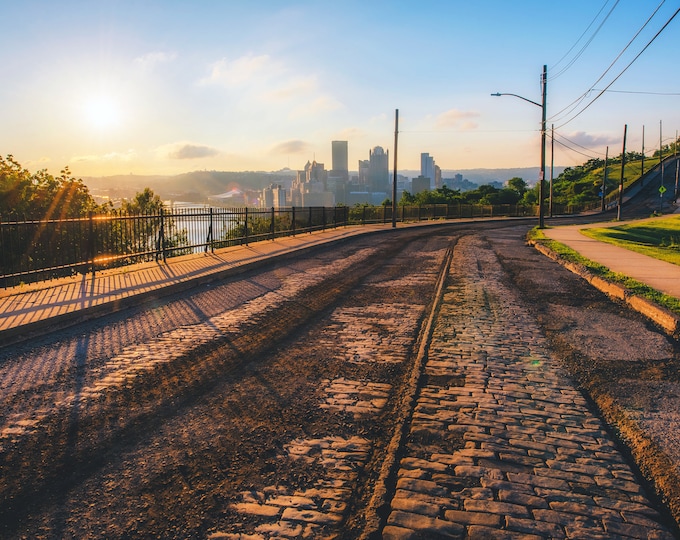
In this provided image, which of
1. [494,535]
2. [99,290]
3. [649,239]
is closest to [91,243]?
[99,290]

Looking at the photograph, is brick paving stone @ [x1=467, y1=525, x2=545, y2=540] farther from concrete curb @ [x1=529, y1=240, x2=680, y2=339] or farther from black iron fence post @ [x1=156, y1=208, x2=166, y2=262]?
black iron fence post @ [x1=156, y1=208, x2=166, y2=262]

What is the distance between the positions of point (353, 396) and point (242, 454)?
152cm

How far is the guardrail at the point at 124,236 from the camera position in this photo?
12188mm

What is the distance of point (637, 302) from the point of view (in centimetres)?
967

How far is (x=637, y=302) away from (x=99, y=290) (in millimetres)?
10471

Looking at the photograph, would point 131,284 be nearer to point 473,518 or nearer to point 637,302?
point 473,518

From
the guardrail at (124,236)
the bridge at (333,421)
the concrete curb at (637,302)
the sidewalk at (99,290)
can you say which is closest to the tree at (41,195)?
the guardrail at (124,236)

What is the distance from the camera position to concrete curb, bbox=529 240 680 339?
26.4 feet

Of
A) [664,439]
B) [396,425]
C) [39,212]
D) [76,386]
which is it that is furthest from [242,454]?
[39,212]

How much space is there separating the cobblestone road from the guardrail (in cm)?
928

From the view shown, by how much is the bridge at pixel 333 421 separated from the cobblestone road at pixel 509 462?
16 mm

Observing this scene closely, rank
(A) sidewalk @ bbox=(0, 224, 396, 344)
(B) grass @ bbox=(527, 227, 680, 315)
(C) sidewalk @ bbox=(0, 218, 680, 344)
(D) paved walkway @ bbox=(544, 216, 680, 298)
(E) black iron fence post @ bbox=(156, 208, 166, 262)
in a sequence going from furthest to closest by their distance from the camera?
1. (E) black iron fence post @ bbox=(156, 208, 166, 262)
2. (D) paved walkway @ bbox=(544, 216, 680, 298)
3. (B) grass @ bbox=(527, 227, 680, 315)
4. (C) sidewalk @ bbox=(0, 218, 680, 344)
5. (A) sidewalk @ bbox=(0, 224, 396, 344)

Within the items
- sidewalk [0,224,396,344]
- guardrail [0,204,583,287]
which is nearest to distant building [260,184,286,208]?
guardrail [0,204,583,287]

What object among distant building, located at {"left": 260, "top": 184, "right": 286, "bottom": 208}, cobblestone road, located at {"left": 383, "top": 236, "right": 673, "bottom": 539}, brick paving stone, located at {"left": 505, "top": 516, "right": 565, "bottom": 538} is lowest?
brick paving stone, located at {"left": 505, "top": 516, "right": 565, "bottom": 538}
